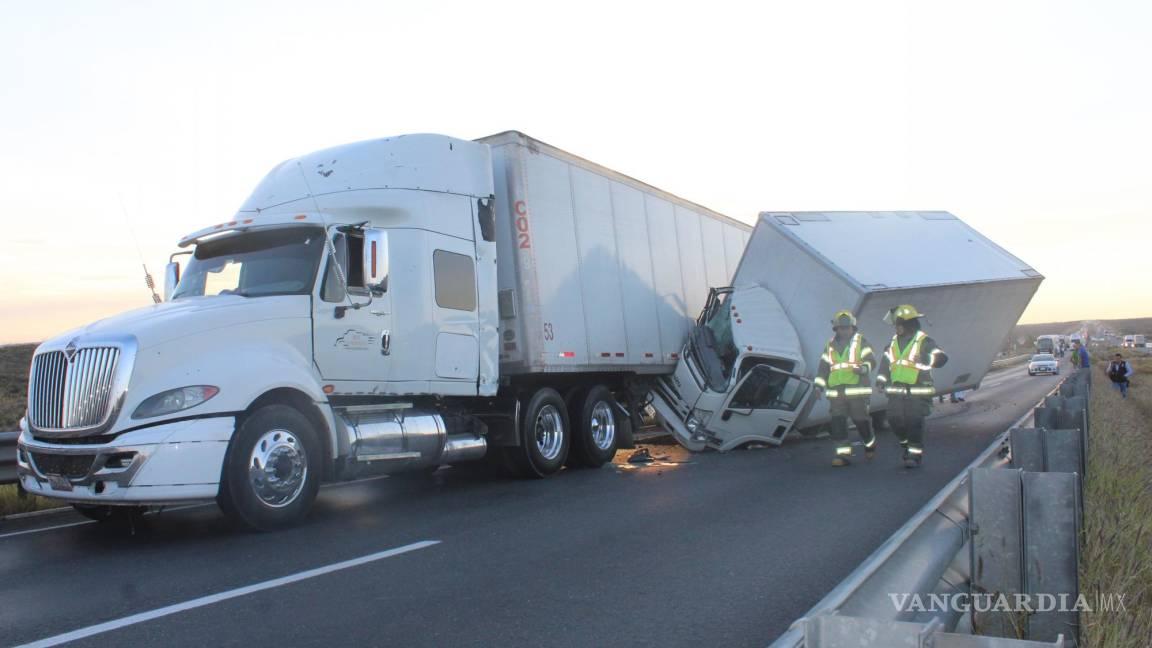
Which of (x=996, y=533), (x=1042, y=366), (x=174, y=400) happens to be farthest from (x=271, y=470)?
(x=1042, y=366)

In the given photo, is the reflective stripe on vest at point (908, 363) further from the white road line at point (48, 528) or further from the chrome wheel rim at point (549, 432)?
the white road line at point (48, 528)

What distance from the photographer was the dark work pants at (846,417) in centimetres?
1041

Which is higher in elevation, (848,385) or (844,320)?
(844,320)

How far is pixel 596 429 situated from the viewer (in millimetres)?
11359

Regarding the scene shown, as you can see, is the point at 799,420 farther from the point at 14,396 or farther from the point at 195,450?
the point at 14,396

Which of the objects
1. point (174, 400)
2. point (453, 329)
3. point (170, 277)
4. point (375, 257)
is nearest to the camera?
point (174, 400)

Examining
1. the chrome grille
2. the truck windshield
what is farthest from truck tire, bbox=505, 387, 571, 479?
the chrome grille

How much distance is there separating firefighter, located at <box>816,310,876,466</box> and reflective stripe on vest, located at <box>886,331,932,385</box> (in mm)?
408

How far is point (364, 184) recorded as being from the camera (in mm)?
8914

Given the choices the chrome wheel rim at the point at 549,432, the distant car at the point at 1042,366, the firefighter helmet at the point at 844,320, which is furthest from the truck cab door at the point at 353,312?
the distant car at the point at 1042,366

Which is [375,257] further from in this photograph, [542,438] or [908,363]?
[908,363]

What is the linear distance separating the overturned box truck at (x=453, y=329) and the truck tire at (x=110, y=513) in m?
0.06

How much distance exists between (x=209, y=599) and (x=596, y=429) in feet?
22.8

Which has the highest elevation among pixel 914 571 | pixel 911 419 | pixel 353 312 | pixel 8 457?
pixel 353 312
